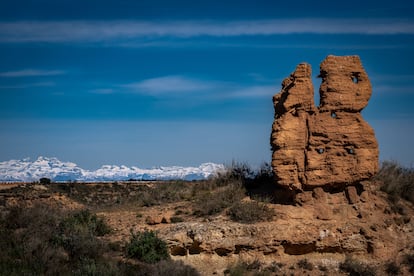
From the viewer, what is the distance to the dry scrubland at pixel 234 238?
15078 millimetres

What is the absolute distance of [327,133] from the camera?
54.7 feet

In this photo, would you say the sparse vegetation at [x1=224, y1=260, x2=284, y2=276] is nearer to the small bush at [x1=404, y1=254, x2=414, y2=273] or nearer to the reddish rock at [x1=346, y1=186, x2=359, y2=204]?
the reddish rock at [x1=346, y1=186, x2=359, y2=204]

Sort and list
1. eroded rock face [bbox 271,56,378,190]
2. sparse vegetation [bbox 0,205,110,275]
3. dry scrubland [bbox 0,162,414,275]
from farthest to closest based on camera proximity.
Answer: eroded rock face [bbox 271,56,378,190] → dry scrubland [bbox 0,162,414,275] → sparse vegetation [bbox 0,205,110,275]

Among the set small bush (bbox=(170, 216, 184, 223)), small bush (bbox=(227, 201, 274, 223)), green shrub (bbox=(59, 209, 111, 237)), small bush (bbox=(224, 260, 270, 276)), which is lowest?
small bush (bbox=(224, 260, 270, 276))

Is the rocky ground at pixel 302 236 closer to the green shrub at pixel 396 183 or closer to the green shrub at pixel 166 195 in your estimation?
the green shrub at pixel 396 183

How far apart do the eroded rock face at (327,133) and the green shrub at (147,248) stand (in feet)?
13.5

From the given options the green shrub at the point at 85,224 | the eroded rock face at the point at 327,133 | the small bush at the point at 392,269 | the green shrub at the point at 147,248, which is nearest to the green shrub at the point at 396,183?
the eroded rock face at the point at 327,133

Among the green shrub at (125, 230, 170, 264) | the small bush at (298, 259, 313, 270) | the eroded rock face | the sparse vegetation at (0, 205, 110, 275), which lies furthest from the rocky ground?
the sparse vegetation at (0, 205, 110, 275)

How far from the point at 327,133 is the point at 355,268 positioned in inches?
160

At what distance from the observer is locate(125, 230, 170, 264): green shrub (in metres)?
15.3

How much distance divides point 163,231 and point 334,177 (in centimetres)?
547

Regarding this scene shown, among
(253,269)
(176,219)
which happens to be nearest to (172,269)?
(253,269)

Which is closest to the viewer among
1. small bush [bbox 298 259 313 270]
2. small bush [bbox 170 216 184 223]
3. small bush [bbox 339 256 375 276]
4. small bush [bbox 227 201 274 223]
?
small bush [bbox 339 256 375 276]

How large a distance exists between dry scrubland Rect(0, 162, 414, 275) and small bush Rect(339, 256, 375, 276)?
0.03 m
